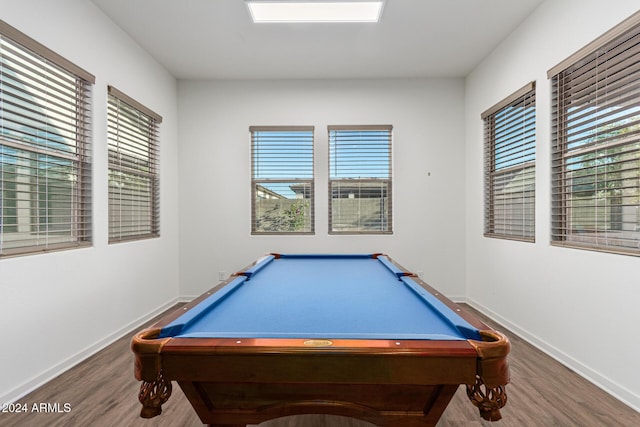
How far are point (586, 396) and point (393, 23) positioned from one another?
123 inches

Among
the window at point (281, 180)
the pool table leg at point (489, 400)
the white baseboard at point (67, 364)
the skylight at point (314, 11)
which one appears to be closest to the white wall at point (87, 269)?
the white baseboard at point (67, 364)

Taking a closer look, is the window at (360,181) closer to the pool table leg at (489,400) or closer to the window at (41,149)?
the window at (41,149)

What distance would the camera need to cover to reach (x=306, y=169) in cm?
412

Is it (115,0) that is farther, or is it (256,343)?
(115,0)

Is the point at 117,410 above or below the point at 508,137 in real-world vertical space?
below

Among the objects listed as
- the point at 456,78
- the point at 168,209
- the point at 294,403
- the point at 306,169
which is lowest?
the point at 294,403

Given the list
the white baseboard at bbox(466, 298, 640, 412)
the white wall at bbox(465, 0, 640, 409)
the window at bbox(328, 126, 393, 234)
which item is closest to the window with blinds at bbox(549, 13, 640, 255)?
the white wall at bbox(465, 0, 640, 409)

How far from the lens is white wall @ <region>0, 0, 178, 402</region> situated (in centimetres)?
199

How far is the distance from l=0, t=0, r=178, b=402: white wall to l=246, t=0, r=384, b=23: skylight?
1343mm

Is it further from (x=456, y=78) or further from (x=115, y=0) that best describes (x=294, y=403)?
(x=456, y=78)

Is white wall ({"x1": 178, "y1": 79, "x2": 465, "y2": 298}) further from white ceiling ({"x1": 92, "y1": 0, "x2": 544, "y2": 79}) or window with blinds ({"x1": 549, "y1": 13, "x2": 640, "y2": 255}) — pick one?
window with blinds ({"x1": 549, "y1": 13, "x2": 640, "y2": 255})

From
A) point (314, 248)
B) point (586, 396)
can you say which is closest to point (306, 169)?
point (314, 248)

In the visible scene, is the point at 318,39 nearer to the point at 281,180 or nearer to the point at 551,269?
the point at 281,180

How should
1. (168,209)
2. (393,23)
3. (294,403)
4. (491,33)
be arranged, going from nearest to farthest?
(294,403) < (393,23) < (491,33) < (168,209)
